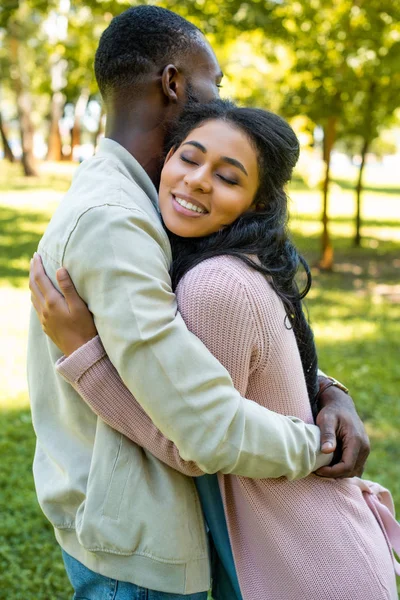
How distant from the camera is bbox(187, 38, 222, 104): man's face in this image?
7.06 ft

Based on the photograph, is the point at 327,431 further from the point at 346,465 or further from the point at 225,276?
the point at 225,276

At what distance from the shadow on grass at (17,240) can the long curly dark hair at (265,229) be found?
8684 mm

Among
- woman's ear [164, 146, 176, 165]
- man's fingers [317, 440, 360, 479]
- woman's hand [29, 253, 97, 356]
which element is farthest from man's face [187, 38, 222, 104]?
man's fingers [317, 440, 360, 479]

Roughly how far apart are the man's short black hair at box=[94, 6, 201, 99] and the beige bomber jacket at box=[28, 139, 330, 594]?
0.29 metres

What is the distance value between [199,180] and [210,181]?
0.03 m

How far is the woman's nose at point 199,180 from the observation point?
1895 mm

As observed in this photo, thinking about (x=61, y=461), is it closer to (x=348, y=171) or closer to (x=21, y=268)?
(x=21, y=268)

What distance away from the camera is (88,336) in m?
1.73

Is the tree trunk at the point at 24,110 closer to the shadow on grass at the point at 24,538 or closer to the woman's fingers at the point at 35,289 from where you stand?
the shadow on grass at the point at 24,538

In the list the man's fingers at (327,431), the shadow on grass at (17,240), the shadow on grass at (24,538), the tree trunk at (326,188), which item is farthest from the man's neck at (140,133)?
the tree trunk at (326,188)

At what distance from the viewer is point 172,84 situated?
6.97 feet

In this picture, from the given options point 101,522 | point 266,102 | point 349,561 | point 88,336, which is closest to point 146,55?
point 88,336

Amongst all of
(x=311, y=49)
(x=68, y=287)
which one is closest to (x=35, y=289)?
(x=68, y=287)

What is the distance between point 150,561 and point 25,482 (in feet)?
11.1
